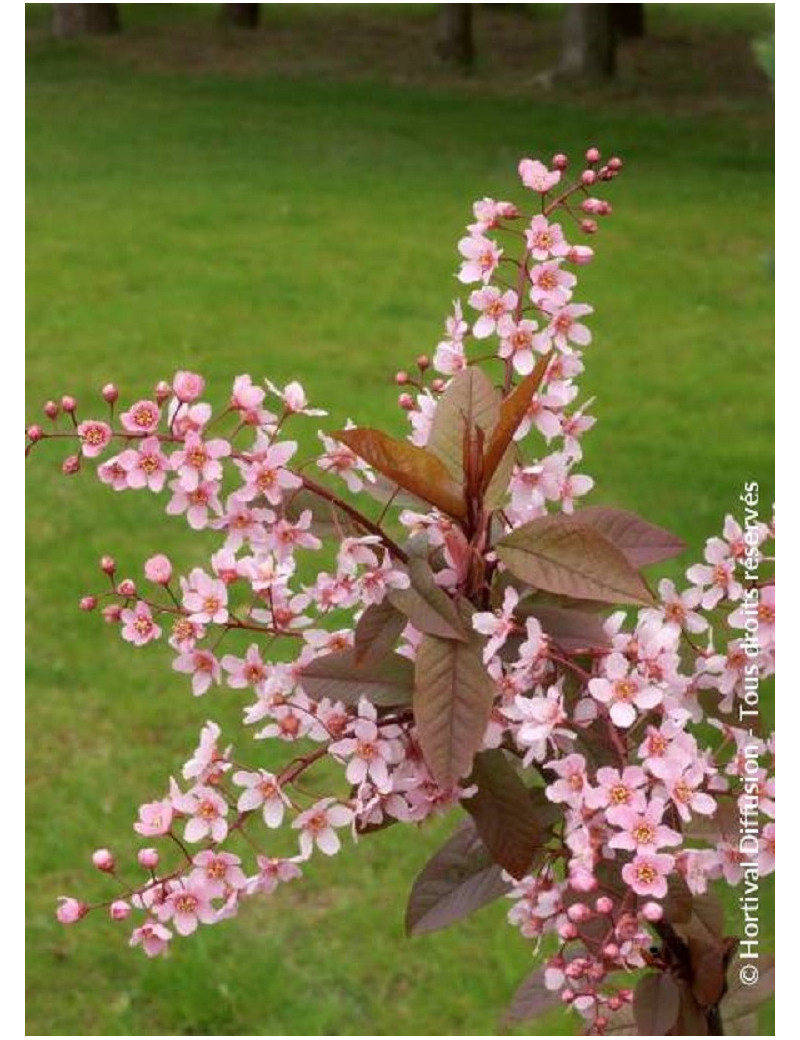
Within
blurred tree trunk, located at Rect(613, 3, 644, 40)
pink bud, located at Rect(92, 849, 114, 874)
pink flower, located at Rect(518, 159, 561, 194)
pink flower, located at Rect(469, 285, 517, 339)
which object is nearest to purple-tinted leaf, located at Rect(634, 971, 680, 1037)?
pink bud, located at Rect(92, 849, 114, 874)

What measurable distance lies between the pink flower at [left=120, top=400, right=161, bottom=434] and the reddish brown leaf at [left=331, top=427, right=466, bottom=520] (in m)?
0.16

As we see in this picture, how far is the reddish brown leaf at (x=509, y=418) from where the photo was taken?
1.44m

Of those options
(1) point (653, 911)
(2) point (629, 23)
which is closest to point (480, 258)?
(1) point (653, 911)

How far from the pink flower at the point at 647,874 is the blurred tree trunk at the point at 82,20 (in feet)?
61.2

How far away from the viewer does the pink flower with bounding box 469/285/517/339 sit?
1661 mm

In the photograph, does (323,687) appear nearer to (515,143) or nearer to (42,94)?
(515,143)

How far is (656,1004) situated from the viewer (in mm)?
1703

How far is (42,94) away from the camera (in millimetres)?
15953

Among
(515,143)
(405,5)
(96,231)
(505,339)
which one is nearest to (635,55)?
(405,5)

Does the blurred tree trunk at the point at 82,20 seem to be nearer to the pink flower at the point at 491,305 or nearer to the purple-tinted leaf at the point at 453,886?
the pink flower at the point at 491,305

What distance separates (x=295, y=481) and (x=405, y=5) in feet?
73.7

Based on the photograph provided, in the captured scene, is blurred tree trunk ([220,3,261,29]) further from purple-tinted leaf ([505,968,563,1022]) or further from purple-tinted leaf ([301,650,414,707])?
purple-tinted leaf ([301,650,414,707])

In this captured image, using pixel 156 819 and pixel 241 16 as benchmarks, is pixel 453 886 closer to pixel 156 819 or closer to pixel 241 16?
pixel 156 819

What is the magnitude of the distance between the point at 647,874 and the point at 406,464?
40 cm
